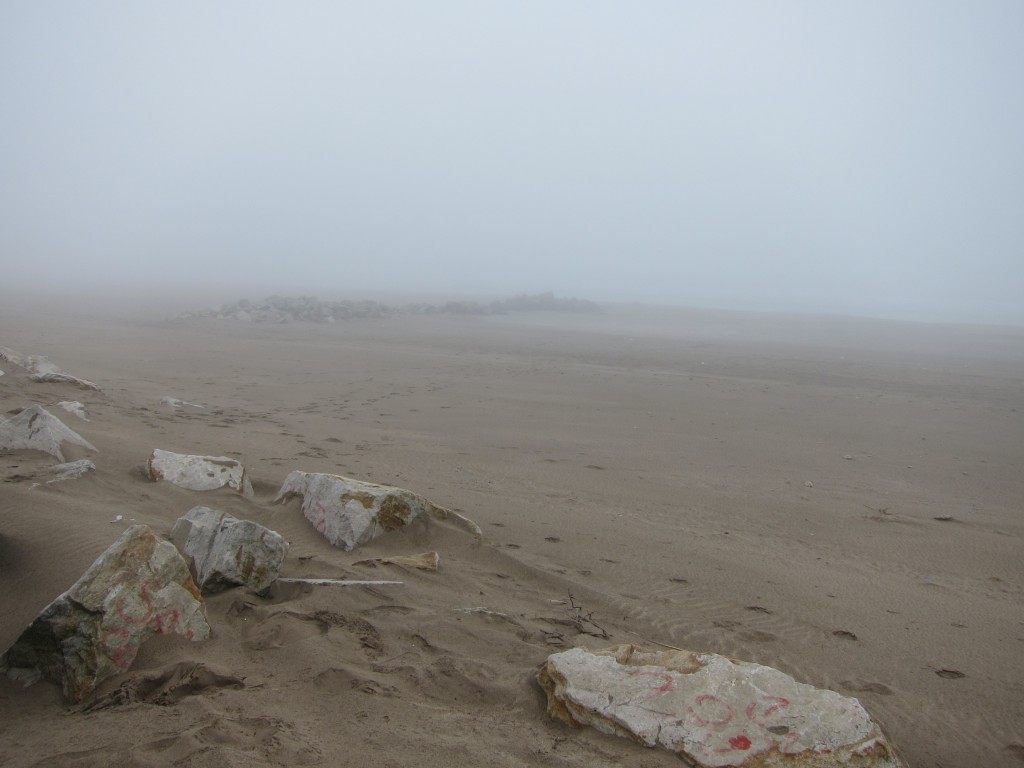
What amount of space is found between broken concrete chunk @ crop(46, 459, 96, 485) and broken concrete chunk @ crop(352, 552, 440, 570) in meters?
1.95

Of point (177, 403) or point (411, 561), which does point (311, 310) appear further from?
point (411, 561)

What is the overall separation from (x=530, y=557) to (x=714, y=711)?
1919 millimetres

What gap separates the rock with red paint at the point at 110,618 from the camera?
241cm

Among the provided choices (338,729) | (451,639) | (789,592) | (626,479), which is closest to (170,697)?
(338,729)

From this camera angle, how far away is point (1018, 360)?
16.5 metres

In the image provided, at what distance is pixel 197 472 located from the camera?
15.1 ft

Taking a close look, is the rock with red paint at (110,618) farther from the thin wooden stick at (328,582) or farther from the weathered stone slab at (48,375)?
the weathered stone slab at (48,375)

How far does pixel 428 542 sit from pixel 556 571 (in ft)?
2.51

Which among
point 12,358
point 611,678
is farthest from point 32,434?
point 12,358

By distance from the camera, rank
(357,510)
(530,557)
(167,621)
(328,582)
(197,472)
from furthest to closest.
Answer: (197,472), (530,557), (357,510), (328,582), (167,621)

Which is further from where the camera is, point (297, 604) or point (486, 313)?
point (486, 313)

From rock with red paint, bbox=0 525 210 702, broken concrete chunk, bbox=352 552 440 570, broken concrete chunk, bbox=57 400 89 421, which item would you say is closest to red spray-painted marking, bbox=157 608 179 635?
rock with red paint, bbox=0 525 210 702

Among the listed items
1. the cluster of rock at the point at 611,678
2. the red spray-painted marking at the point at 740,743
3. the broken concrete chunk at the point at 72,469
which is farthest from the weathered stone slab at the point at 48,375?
the red spray-painted marking at the point at 740,743

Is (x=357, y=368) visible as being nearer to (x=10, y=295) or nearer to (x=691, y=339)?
(x=691, y=339)
